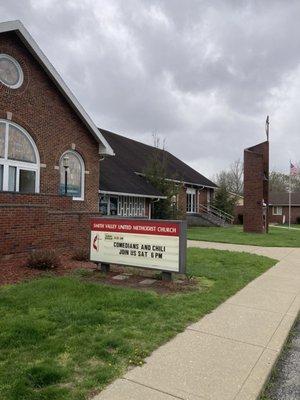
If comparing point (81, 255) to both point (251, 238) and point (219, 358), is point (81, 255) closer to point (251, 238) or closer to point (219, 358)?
point (219, 358)

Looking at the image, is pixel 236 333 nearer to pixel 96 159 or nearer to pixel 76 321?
pixel 76 321

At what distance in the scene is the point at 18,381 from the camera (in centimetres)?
371

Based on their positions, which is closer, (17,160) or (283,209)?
(17,160)

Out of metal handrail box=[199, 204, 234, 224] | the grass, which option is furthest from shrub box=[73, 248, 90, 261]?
metal handrail box=[199, 204, 234, 224]

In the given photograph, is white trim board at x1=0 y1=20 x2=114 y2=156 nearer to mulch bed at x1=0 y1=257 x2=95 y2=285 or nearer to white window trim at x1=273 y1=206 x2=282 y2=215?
mulch bed at x1=0 y1=257 x2=95 y2=285

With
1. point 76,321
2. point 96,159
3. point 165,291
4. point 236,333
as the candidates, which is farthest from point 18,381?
point 96,159

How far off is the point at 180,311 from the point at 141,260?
2553 mm

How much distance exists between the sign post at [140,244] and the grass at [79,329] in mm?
907

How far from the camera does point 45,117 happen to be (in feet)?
46.4

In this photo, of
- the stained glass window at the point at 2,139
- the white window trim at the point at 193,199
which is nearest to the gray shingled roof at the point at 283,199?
the white window trim at the point at 193,199

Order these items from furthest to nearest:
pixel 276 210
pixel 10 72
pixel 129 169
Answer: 1. pixel 276 210
2. pixel 129 169
3. pixel 10 72

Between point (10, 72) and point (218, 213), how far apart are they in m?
29.2

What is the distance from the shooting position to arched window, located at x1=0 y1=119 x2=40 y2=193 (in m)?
12.8

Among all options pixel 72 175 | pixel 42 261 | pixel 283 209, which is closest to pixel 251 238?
pixel 72 175
